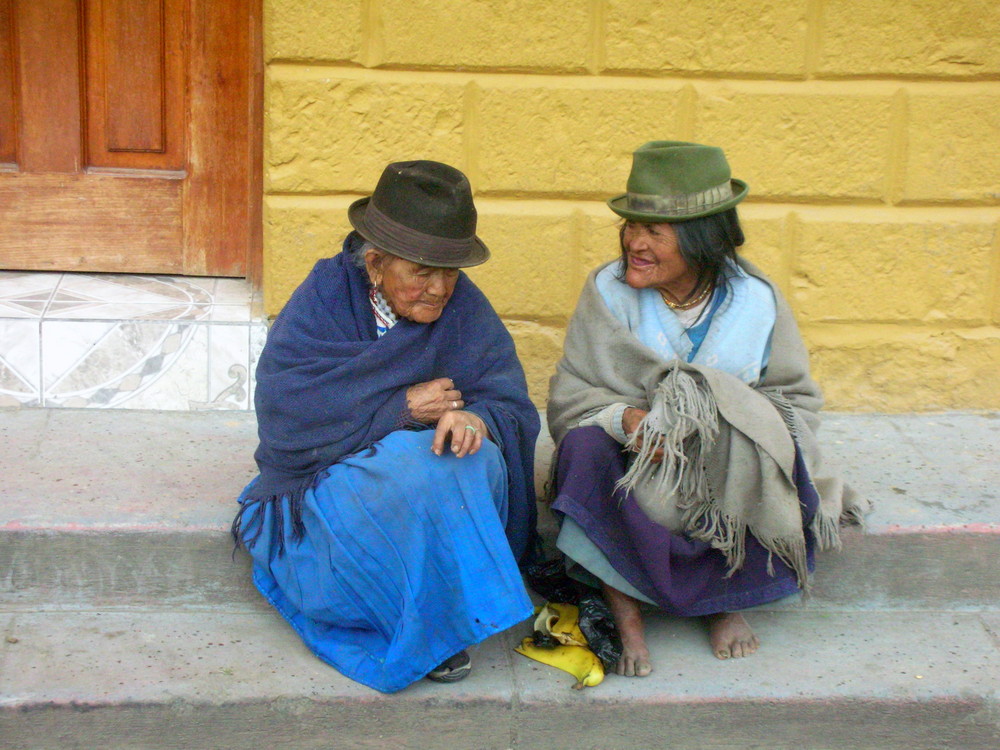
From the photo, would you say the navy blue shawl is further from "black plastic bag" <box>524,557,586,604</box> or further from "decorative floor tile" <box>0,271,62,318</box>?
"decorative floor tile" <box>0,271,62,318</box>

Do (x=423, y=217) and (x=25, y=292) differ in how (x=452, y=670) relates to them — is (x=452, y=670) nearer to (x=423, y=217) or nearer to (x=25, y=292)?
(x=423, y=217)

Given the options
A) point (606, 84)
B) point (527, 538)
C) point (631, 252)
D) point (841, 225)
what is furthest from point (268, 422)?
point (841, 225)

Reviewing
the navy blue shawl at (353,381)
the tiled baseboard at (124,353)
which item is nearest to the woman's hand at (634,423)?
the navy blue shawl at (353,381)

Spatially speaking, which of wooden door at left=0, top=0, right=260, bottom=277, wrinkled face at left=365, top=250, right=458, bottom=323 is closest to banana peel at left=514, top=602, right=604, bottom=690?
wrinkled face at left=365, top=250, right=458, bottom=323

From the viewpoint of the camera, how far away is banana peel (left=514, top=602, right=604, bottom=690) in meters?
3.08

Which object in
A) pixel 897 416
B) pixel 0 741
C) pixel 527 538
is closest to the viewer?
pixel 0 741

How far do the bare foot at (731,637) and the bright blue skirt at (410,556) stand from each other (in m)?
0.60

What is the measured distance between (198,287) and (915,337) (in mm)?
2636

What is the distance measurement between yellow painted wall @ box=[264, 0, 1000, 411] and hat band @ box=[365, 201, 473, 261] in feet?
3.62

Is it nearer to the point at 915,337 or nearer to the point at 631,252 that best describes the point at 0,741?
the point at 631,252

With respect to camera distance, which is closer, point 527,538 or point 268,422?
point 268,422

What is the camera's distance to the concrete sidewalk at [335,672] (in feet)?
9.68

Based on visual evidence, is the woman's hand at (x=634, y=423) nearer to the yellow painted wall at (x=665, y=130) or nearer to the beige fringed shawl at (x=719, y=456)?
the beige fringed shawl at (x=719, y=456)

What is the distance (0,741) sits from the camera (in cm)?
285
